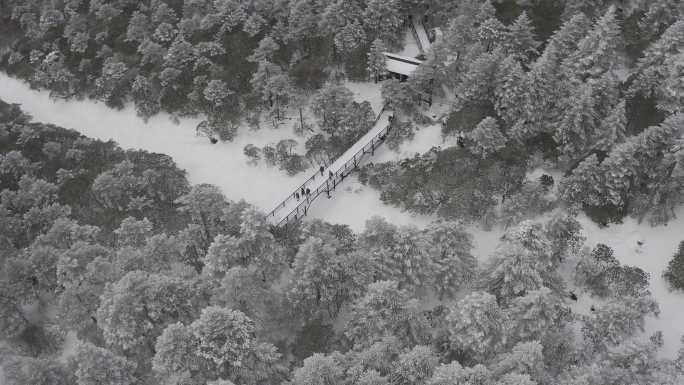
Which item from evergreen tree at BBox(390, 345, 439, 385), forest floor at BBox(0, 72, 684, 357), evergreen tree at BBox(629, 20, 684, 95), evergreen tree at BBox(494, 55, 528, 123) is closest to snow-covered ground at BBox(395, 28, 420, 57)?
forest floor at BBox(0, 72, 684, 357)

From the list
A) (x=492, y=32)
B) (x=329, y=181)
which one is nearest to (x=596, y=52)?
(x=492, y=32)

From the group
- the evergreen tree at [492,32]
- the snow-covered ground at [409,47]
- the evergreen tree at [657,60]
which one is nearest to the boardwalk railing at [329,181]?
the snow-covered ground at [409,47]

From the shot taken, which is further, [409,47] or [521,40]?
[409,47]

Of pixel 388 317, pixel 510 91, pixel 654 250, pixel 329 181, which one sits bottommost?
pixel 654 250

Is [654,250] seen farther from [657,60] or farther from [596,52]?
[596,52]

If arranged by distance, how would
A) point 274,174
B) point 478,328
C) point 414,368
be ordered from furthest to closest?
point 274,174
point 478,328
point 414,368

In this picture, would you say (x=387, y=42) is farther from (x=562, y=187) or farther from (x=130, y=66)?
(x=130, y=66)

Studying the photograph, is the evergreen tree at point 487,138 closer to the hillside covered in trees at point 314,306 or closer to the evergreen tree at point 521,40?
the evergreen tree at point 521,40
